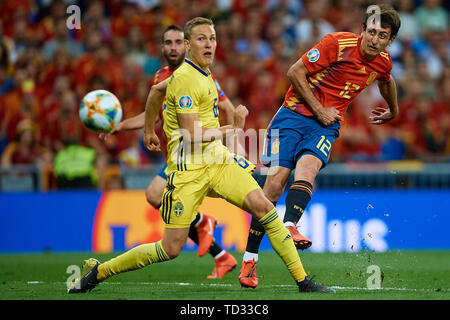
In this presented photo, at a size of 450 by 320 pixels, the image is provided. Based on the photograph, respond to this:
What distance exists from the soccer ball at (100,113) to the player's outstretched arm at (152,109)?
165 centimetres

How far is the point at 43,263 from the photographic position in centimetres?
1040

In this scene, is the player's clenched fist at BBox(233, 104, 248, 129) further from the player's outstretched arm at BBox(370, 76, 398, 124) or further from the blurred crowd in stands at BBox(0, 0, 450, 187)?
the blurred crowd in stands at BBox(0, 0, 450, 187)

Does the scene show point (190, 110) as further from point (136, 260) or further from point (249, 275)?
point (249, 275)

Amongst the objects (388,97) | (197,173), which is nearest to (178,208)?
(197,173)

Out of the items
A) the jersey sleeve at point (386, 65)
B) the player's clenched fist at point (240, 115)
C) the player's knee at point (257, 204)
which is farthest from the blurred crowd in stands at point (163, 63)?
the player's clenched fist at point (240, 115)

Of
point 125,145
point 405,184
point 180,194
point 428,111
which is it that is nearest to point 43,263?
point 125,145

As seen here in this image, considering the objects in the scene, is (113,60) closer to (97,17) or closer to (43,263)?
(97,17)

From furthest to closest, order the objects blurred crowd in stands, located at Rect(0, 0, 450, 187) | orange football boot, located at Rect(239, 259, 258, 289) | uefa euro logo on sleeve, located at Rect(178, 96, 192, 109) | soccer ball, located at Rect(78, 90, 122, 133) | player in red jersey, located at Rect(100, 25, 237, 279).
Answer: blurred crowd in stands, located at Rect(0, 0, 450, 187) < player in red jersey, located at Rect(100, 25, 237, 279) < soccer ball, located at Rect(78, 90, 122, 133) < orange football boot, located at Rect(239, 259, 258, 289) < uefa euro logo on sleeve, located at Rect(178, 96, 192, 109)

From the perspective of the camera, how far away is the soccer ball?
8570mm

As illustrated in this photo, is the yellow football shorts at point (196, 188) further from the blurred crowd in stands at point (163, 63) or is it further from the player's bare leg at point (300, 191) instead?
the blurred crowd in stands at point (163, 63)

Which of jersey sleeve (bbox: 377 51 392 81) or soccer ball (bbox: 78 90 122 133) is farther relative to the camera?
soccer ball (bbox: 78 90 122 133)

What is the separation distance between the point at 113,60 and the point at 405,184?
6035 millimetres

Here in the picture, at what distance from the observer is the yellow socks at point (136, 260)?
21.4 feet

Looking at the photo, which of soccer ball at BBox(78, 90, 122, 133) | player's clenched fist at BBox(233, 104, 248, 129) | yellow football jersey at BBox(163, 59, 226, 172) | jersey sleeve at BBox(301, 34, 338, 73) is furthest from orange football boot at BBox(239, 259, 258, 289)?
soccer ball at BBox(78, 90, 122, 133)
